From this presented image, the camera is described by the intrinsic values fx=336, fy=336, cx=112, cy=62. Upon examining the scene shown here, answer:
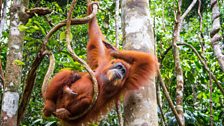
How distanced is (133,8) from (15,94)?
1173 millimetres

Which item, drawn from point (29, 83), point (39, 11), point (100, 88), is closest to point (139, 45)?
point (100, 88)

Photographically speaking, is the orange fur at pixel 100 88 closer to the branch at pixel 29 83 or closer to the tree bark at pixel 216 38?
the branch at pixel 29 83

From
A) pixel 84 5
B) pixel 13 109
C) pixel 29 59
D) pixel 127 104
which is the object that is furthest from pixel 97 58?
pixel 84 5

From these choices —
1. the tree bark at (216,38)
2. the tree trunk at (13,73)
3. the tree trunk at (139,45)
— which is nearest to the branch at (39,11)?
the tree trunk at (13,73)

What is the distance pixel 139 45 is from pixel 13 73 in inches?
45.9

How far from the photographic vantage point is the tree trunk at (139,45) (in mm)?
1706

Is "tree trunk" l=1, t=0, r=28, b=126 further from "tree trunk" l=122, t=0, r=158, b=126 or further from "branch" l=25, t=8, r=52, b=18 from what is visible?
"tree trunk" l=122, t=0, r=158, b=126

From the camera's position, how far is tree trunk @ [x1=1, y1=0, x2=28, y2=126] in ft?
8.07

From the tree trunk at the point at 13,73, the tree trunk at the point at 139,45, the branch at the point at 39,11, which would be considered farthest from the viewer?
the branch at the point at 39,11

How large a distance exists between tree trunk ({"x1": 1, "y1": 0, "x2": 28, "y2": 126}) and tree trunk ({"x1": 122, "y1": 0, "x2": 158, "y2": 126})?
0.84 metres

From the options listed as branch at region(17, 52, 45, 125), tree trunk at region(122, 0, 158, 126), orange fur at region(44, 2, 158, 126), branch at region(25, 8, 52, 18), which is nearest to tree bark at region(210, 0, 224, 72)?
orange fur at region(44, 2, 158, 126)

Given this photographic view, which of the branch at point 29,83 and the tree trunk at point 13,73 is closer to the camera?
the branch at point 29,83

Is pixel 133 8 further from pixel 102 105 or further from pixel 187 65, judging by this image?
pixel 187 65

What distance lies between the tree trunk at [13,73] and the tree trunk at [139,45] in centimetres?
84
